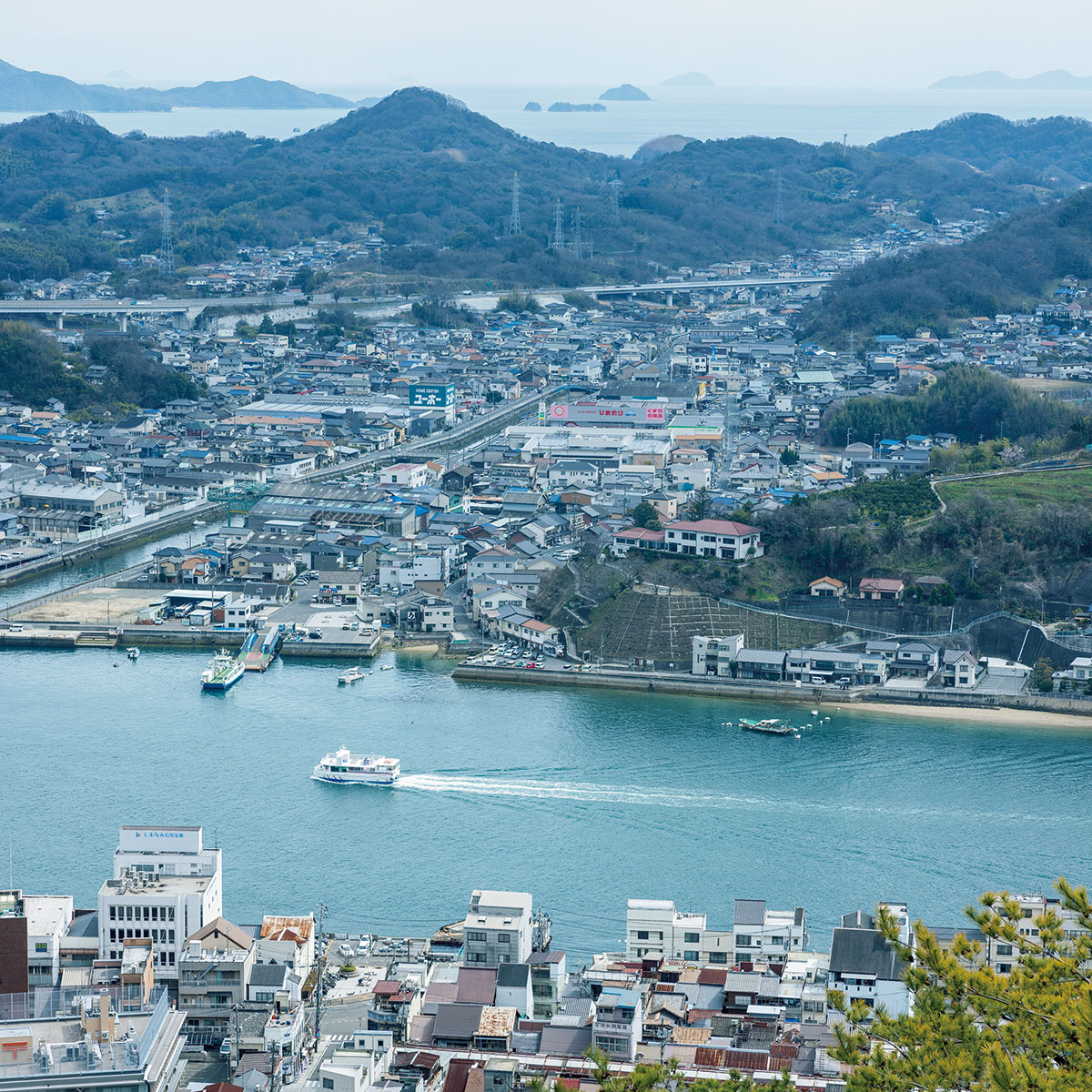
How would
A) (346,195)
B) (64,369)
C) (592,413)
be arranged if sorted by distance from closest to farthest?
(592,413) < (64,369) < (346,195)

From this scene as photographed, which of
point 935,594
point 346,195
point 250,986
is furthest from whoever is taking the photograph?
point 346,195

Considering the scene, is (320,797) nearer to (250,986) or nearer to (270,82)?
(250,986)

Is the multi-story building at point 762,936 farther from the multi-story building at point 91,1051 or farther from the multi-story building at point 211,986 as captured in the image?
the multi-story building at point 91,1051

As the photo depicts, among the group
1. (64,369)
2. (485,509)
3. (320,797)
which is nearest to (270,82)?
(64,369)

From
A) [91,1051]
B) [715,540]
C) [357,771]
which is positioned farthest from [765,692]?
[91,1051]

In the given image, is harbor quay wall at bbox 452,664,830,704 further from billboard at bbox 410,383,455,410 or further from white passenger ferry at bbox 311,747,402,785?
billboard at bbox 410,383,455,410

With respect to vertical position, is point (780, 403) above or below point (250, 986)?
above

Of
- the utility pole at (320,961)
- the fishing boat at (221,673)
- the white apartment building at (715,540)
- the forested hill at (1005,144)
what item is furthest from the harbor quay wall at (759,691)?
the forested hill at (1005,144)
